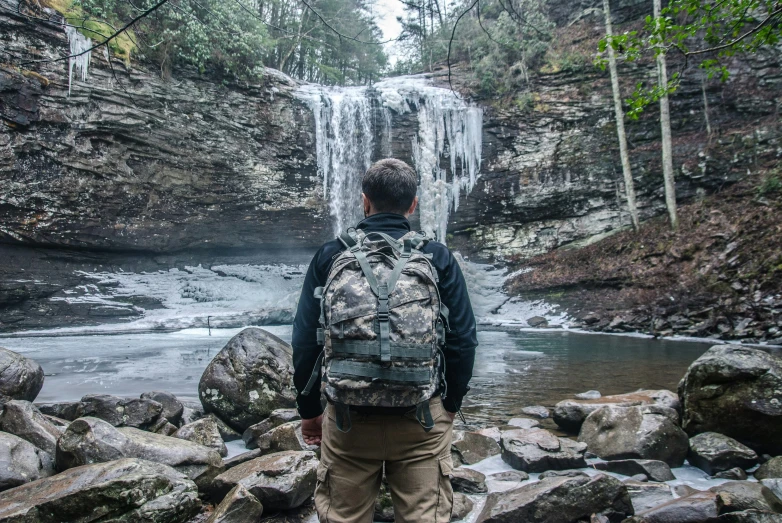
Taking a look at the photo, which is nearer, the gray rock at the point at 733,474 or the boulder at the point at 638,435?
the gray rock at the point at 733,474

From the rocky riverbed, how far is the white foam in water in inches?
370

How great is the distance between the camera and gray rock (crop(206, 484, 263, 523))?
2326 mm

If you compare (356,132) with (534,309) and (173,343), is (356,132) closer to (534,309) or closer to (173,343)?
(534,309)

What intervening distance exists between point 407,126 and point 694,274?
10636 millimetres

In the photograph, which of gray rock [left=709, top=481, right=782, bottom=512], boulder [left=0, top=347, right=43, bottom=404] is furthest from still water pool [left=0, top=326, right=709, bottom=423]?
gray rock [left=709, top=481, right=782, bottom=512]

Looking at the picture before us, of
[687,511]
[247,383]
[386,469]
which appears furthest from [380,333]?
[247,383]

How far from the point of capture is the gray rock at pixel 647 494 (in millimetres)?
2707

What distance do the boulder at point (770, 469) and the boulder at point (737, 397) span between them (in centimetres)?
36

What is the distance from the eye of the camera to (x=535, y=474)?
11.1ft

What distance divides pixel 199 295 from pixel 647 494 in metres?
15.2

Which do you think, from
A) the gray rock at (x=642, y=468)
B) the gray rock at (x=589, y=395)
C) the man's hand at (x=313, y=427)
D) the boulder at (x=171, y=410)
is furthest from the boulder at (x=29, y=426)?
the gray rock at (x=589, y=395)

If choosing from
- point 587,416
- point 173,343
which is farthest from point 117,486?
point 173,343

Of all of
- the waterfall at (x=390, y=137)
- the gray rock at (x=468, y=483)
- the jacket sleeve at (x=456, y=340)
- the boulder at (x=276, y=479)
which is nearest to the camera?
the jacket sleeve at (x=456, y=340)

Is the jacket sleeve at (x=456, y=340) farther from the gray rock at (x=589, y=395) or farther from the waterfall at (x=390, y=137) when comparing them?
the waterfall at (x=390, y=137)
